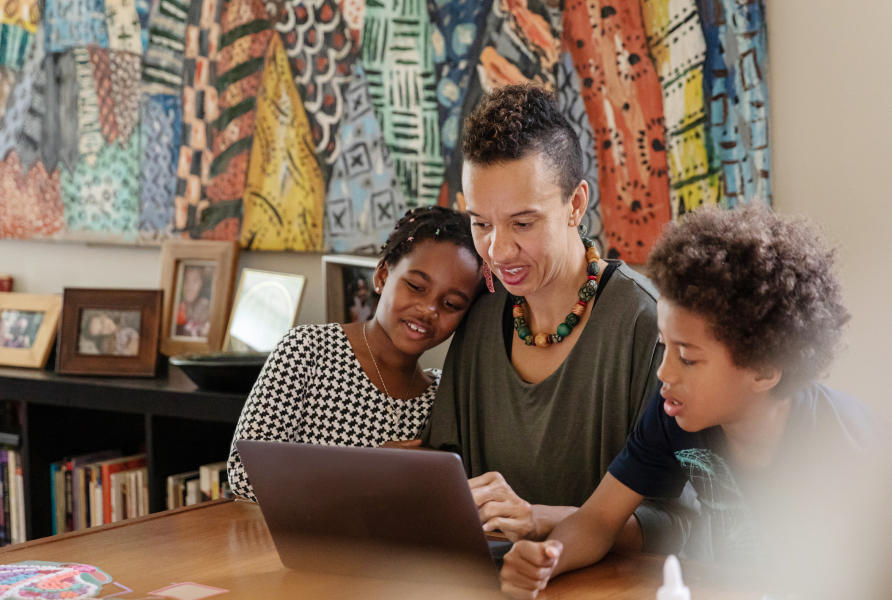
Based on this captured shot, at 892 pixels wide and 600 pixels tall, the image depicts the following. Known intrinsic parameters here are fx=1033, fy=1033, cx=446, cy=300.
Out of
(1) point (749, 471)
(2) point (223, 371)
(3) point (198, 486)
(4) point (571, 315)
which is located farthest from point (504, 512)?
(3) point (198, 486)

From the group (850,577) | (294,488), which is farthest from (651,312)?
(294,488)

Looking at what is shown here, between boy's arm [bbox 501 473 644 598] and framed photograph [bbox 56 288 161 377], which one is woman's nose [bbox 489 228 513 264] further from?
framed photograph [bbox 56 288 161 377]

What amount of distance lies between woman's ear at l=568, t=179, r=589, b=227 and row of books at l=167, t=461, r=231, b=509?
54.9 inches

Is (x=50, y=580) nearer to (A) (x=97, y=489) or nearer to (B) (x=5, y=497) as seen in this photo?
(A) (x=97, y=489)

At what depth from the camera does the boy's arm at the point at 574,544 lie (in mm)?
1265

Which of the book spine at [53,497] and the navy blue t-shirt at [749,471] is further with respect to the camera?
the book spine at [53,497]

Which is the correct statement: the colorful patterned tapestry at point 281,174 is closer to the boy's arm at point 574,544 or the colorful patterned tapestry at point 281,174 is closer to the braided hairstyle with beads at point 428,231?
the braided hairstyle with beads at point 428,231

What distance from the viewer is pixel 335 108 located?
289 cm

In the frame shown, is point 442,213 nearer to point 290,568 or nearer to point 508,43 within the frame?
point 508,43

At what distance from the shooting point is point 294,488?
137cm

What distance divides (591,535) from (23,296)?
8.48ft

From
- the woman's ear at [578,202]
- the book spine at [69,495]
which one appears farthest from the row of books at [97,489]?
the woman's ear at [578,202]

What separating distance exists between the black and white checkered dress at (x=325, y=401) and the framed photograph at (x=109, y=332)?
46.3 inches

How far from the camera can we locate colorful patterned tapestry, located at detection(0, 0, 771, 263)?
224 cm
